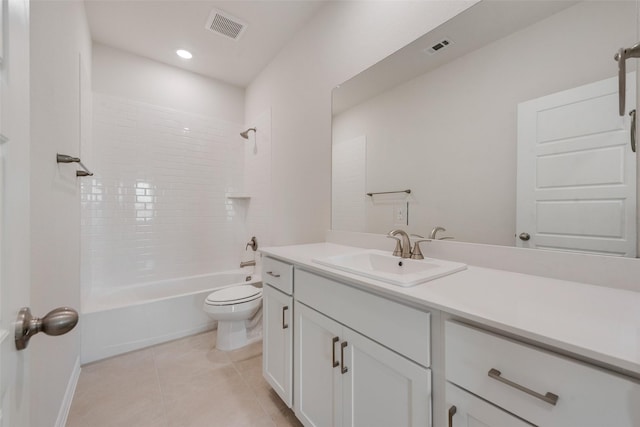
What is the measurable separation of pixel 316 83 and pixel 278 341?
1824mm

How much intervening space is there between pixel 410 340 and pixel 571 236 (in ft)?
2.23

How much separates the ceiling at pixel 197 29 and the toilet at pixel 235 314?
7.43 feet

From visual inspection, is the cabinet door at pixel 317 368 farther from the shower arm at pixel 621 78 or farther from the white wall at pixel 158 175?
the white wall at pixel 158 175

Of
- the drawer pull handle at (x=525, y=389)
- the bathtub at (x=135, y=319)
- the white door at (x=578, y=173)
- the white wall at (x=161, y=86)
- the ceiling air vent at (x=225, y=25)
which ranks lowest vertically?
the bathtub at (x=135, y=319)

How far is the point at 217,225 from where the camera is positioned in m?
3.09

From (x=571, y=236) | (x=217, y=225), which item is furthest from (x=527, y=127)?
(x=217, y=225)

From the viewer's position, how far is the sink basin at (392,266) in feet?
2.78

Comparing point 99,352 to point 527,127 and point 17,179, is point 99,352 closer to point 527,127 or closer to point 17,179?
point 17,179

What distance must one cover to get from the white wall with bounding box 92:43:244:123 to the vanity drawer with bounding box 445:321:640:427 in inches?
128

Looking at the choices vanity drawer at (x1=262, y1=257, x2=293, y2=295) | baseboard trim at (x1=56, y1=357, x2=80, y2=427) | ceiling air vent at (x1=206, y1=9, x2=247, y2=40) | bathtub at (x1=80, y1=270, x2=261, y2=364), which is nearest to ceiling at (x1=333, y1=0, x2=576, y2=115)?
vanity drawer at (x1=262, y1=257, x2=293, y2=295)

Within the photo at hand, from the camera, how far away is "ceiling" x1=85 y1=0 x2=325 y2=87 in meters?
1.95

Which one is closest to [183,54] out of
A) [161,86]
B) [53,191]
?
[161,86]

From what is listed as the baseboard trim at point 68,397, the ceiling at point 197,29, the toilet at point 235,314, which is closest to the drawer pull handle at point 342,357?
the toilet at point 235,314

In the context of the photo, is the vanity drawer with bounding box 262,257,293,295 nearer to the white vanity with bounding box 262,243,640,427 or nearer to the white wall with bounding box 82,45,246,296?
the white vanity with bounding box 262,243,640,427
